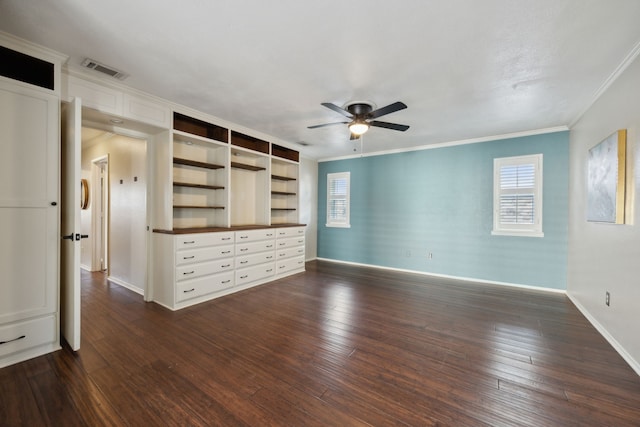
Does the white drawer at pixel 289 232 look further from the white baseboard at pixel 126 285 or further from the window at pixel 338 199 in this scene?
the white baseboard at pixel 126 285

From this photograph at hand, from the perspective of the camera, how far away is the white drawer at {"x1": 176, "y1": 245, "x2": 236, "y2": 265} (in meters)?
3.32

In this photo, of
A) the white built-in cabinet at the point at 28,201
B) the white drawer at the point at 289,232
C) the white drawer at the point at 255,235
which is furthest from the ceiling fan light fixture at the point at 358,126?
the white built-in cabinet at the point at 28,201

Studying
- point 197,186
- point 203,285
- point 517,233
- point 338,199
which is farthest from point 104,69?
point 517,233

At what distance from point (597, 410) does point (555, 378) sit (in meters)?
0.32

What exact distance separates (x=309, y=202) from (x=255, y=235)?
2433 mm

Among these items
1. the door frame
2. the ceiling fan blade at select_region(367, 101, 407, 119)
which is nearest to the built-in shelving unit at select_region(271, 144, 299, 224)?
the ceiling fan blade at select_region(367, 101, 407, 119)

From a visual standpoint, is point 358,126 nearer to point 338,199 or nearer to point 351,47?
point 351,47

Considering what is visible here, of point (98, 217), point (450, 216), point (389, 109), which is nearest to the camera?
point (389, 109)

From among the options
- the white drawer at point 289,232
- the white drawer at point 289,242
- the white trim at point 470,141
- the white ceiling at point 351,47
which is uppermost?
the white ceiling at point 351,47

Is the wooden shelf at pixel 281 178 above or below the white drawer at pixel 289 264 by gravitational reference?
above

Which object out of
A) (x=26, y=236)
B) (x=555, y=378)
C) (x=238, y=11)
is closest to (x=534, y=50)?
(x=238, y=11)

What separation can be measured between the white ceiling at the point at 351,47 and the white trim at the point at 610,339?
2.50 meters

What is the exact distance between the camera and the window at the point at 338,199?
20.8 ft

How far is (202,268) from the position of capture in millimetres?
3527
